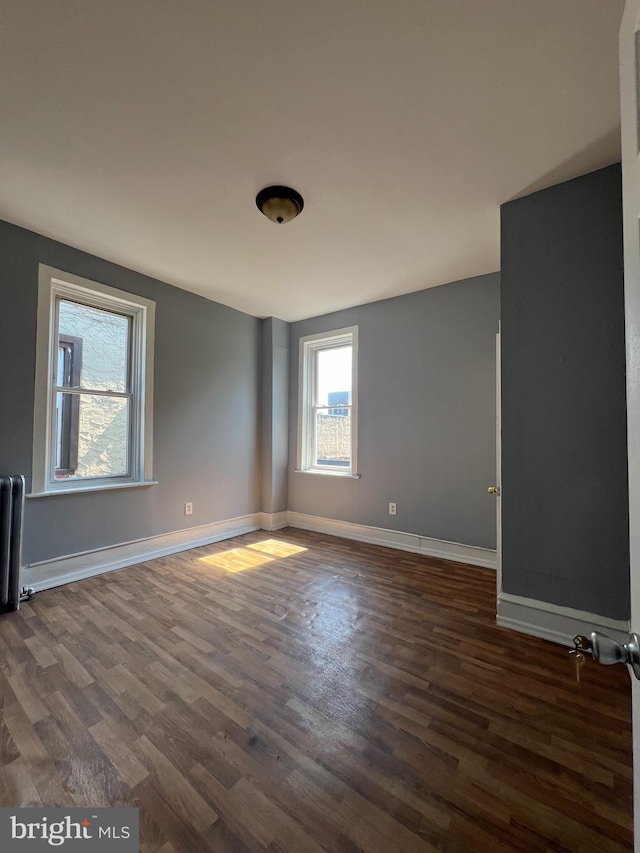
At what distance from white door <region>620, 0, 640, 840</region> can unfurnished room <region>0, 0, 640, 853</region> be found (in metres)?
0.01

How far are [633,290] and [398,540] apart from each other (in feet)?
10.8

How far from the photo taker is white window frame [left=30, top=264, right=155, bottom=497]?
2.57 meters

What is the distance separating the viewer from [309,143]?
5.72 feet

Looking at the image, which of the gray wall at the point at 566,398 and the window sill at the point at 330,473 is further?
the window sill at the point at 330,473

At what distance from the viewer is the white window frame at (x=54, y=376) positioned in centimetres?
257

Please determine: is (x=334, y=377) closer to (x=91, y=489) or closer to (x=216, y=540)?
(x=216, y=540)

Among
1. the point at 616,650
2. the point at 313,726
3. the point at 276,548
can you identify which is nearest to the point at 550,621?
the point at 313,726

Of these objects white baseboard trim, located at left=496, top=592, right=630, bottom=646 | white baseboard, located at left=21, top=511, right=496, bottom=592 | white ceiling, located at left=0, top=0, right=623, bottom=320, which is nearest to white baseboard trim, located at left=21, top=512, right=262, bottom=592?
white baseboard, located at left=21, top=511, right=496, bottom=592

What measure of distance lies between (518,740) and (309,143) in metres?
2.84

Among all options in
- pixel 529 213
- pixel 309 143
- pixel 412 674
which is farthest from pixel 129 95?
pixel 412 674

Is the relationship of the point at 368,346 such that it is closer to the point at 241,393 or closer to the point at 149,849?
the point at 241,393

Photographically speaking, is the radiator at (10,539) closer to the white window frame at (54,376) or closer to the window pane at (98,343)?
the white window frame at (54,376)

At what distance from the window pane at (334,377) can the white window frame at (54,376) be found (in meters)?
2.01

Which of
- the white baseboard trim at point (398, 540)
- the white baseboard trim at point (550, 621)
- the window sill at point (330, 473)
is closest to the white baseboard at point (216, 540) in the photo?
the white baseboard trim at point (398, 540)
